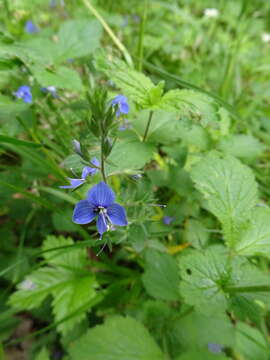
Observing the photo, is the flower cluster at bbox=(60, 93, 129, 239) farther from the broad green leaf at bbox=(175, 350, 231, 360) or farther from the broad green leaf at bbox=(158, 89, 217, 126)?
the broad green leaf at bbox=(175, 350, 231, 360)

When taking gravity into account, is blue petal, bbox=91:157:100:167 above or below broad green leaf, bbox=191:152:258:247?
above

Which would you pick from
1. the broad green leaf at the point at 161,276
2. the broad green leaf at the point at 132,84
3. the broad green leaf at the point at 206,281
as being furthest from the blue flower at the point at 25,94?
the broad green leaf at the point at 206,281

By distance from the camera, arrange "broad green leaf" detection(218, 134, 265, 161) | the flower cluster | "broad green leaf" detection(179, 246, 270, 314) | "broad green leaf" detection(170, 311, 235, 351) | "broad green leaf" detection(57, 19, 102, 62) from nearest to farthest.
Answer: the flower cluster, "broad green leaf" detection(179, 246, 270, 314), "broad green leaf" detection(170, 311, 235, 351), "broad green leaf" detection(218, 134, 265, 161), "broad green leaf" detection(57, 19, 102, 62)

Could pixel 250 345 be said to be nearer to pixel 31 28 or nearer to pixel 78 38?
pixel 78 38

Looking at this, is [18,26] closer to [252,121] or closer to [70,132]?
[70,132]

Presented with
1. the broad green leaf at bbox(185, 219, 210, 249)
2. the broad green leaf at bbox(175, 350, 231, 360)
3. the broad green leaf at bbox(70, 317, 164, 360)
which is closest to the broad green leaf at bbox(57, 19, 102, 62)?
the broad green leaf at bbox(185, 219, 210, 249)

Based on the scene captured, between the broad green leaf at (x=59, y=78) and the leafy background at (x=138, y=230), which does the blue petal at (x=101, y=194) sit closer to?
the leafy background at (x=138, y=230)

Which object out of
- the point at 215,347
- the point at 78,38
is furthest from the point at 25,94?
the point at 215,347
